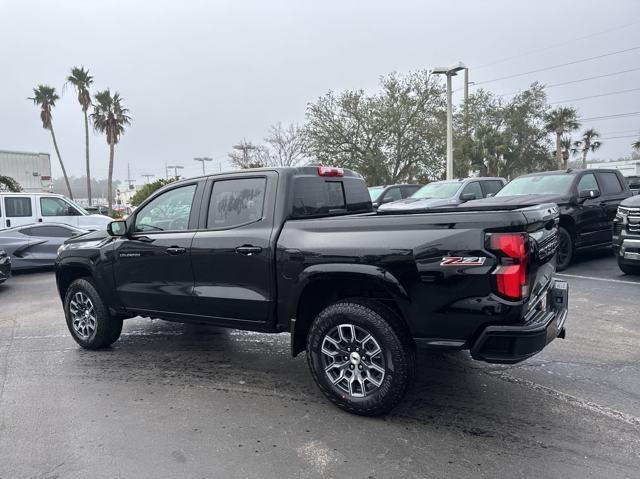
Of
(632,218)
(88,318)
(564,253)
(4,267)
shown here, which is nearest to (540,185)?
(564,253)

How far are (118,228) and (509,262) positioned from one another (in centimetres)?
367

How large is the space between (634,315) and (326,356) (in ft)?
14.4

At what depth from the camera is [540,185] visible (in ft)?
31.1

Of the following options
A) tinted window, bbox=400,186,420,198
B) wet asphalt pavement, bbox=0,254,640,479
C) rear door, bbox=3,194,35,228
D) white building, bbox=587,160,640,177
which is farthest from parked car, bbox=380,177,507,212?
white building, bbox=587,160,640,177

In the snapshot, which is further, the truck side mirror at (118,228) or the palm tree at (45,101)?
the palm tree at (45,101)

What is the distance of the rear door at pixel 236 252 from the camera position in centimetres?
402

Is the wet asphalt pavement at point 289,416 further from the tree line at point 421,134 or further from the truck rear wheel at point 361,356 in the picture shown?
the tree line at point 421,134

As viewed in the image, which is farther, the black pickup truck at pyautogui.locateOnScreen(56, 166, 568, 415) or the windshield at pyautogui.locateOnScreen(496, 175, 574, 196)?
the windshield at pyautogui.locateOnScreen(496, 175, 574, 196)

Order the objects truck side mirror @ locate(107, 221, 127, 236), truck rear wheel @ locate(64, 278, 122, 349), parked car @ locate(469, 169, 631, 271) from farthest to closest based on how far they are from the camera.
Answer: parked car @ locate(469, 169, 631, 271)
truck rear wheel @ locate(64, 278, 122, 349)
truck side mirror @ locate(107, 221, 127, 236)

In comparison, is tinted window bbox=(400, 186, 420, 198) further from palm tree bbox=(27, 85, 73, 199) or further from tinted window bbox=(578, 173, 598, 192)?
palm tree bbox=(27, 85, 73, 199)

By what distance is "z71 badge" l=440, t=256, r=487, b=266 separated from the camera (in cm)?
310

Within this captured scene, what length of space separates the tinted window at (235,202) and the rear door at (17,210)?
38.0ft

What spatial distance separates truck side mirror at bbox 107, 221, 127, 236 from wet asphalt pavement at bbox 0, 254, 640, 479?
131cm

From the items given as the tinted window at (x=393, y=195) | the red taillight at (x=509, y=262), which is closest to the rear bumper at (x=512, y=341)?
the red taillight at (x=509, y=262)
